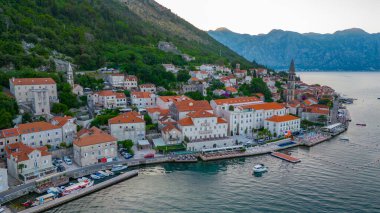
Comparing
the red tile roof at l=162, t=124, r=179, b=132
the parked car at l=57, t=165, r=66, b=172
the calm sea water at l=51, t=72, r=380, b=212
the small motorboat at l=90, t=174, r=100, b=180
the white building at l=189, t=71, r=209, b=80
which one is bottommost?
the calm sea water at l=51, t=72, r=380, b=212

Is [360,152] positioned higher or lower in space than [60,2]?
lower

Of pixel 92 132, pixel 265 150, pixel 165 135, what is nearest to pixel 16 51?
pixel 92 132

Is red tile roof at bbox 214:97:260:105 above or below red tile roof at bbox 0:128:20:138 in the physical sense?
above

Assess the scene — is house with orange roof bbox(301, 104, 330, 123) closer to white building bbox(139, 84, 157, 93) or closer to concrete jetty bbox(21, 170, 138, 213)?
white building bbox(139, 84, 157, 93)

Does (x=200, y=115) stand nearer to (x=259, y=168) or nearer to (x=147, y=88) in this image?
(x=259, y=168)

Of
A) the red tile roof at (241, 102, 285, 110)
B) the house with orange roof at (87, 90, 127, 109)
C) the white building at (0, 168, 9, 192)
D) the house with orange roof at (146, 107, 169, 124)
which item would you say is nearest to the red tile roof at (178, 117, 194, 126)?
the house with orange roof at (146, 107, 169, 124)

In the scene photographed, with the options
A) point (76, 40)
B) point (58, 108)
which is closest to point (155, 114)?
point (58, 108)

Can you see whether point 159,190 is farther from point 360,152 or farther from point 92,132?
point 360,152

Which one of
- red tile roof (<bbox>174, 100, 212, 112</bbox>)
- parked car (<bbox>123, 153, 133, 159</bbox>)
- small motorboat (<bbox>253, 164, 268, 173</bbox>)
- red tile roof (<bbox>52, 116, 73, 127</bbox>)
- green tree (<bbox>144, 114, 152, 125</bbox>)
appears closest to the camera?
small motorboat (<bbox>253, 164, 268, 173</bbox>)
